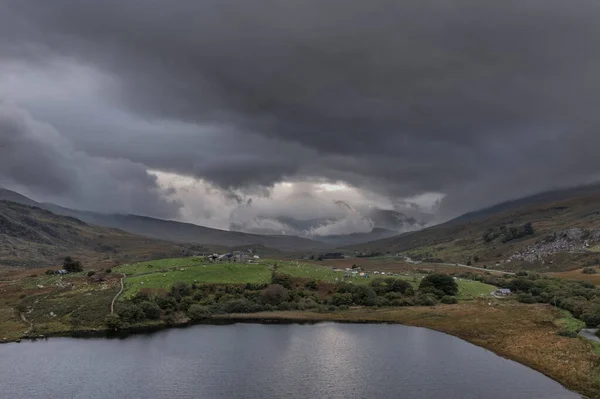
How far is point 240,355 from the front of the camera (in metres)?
85.1

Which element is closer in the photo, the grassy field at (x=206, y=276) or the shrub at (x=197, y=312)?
the shrub at (x=197, y=312)

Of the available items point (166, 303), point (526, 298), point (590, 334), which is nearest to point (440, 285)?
point (526, 298)

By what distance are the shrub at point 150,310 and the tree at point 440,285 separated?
86.8 m

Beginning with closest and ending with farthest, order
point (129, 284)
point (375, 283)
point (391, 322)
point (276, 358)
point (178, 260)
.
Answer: point (276, 358) → point (391, 322) → point (129, 284) → point (375, 283) → point (178, 260)

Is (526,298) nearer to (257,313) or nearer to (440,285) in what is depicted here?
(440,285)

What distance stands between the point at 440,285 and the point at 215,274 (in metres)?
77.8

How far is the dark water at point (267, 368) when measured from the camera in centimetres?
6662

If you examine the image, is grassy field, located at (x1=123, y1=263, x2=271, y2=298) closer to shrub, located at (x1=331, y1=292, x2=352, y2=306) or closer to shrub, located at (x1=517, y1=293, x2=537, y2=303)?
shrub, located at (x1=331, y1=292, x2=352, y2=306)

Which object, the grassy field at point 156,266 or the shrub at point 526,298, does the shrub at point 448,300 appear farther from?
the grassy field at point 156,266

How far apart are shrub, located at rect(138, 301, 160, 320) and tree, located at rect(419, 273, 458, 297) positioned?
86.8 metres

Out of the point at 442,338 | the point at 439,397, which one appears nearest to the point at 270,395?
the point at 439,397

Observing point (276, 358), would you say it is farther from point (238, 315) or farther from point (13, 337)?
point (13, 337)

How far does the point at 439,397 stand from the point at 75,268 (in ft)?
521

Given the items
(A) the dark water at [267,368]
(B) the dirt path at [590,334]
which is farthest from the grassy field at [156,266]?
(B) the dirt path at [590,334]
